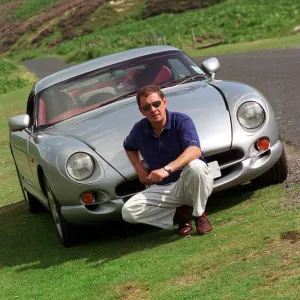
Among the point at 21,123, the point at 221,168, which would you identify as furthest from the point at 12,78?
the point at 221,168

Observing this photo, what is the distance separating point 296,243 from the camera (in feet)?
17.0

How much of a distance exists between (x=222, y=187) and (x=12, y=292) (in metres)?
1.88

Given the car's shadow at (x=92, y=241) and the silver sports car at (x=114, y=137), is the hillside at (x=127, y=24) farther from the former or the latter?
the car's shadow at (x=92, y=241)

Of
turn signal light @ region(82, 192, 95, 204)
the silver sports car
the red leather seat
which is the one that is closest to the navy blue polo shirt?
the silver sports car

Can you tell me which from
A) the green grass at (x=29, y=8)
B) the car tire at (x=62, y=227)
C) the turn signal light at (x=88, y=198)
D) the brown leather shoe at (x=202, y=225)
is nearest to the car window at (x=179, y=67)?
the car tire at (x=62, y=227)

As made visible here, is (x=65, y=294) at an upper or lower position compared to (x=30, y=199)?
upper

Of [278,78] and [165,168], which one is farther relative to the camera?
[278,78]

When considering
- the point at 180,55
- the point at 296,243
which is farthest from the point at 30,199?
the point at 296,243

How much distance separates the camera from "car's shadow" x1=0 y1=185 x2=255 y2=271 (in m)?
6.63

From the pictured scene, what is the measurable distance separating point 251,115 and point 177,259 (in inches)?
69.5

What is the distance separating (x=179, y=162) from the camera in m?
6.17

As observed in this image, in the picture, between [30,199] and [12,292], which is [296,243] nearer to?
[12,292]

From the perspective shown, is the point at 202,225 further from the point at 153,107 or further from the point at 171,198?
the point at 153,107

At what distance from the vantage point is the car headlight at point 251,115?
6.96 metres
